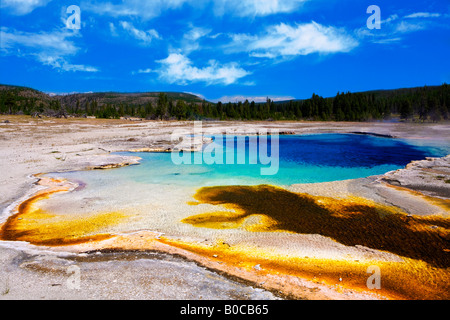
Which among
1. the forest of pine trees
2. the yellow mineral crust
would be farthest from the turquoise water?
the forest of pine trees

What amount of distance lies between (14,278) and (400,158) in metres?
21.5

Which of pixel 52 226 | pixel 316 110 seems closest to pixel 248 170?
pixel 52 226

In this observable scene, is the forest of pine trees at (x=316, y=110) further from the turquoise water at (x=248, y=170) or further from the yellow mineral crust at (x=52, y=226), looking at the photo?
the yellow mineral crust at (x=52, y=226)

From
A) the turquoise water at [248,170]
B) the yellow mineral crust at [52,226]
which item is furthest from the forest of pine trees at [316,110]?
the yellow mineral crust at [52,226]

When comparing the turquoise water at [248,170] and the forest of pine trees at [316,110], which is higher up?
the forest of pine trees at [316,110]

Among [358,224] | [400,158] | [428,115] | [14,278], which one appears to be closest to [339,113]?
[428,115]

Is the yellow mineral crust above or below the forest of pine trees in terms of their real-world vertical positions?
below

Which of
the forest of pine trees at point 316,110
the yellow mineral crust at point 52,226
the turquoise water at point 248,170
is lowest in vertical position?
the yellow mineral crust at point 52,226

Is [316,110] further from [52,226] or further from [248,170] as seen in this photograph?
[52,226]

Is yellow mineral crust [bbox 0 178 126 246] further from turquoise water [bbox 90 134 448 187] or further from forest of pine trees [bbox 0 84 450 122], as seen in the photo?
forest of pine trees [bbox 0 84 450 122]

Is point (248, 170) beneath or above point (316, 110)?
beneath

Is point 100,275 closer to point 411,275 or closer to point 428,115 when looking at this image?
point 411,275
